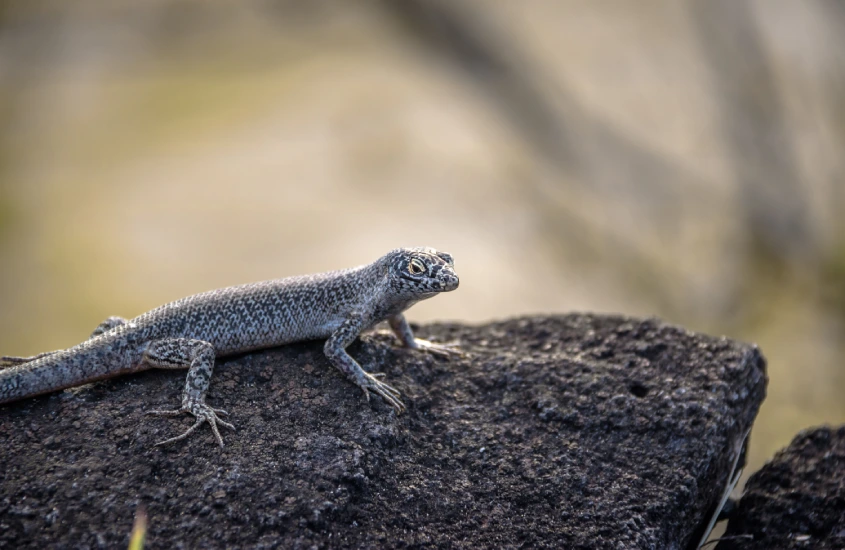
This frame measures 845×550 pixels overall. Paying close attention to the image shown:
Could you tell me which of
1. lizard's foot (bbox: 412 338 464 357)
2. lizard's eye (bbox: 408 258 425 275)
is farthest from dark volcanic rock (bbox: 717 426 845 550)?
lizard's eye (bbox: 408 258 425 275)

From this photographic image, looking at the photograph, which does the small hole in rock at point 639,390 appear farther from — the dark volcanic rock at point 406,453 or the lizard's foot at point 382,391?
the lizard's foot at point 382,391

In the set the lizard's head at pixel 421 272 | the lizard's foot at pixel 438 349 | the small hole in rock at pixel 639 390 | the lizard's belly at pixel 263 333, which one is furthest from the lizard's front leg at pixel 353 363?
the small hole in rock at pixel 639 390

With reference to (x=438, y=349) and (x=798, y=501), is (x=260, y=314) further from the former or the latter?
(x=798, y=501)

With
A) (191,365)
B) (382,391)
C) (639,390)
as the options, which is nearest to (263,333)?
(191,365)

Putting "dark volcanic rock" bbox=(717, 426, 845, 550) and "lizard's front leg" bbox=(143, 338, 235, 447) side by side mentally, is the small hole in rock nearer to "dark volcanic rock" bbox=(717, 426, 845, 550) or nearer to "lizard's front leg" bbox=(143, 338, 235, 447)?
"dark volcanic rock" bbox=(717, 426, 845, 550)

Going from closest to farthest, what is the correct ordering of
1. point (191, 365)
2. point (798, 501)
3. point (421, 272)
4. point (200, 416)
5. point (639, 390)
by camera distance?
point (200, 416) → point (798, 501) → point (191, 365) → point (421, 272) → point (639, 390)

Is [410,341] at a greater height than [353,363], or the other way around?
[410,341]
